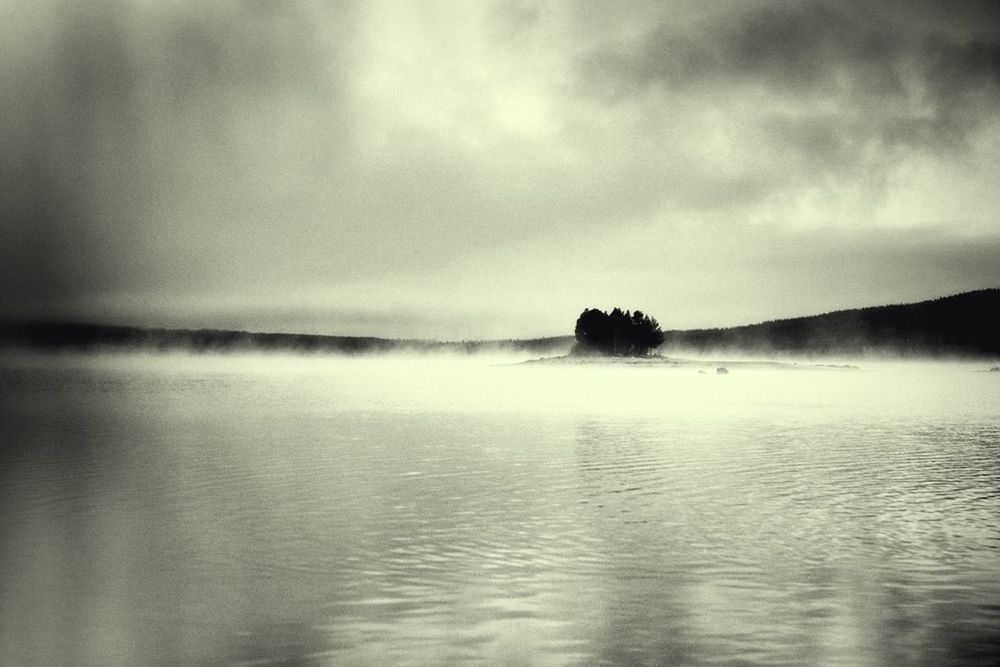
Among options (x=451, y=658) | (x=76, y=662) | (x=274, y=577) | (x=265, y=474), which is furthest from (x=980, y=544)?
(x=265, y=474)

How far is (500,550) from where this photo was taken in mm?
17516

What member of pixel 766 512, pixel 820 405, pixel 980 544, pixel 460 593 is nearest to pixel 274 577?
pixel 460 593

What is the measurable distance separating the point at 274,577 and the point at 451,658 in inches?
198

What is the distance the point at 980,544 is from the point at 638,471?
11.4 meters

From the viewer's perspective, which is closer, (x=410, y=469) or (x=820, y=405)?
(x=410, y=469)

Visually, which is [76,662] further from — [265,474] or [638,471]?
[638,471]

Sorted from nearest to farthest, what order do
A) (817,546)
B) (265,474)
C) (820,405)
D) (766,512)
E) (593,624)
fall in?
(593,624) < (817,546) < (766,512) < (265,474) < (820,405)

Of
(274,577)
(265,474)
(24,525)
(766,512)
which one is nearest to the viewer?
(274,577)

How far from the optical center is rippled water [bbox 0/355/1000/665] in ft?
40.6

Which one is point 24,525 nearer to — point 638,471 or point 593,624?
point 593,624

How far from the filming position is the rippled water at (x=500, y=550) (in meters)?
12.4

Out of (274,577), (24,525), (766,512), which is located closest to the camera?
(274,577)

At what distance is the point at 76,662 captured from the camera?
1180 centimetres

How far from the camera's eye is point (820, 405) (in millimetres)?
61469
